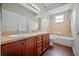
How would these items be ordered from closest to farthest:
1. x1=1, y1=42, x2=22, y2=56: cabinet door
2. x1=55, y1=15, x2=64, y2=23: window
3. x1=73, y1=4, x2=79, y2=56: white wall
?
x1=1, y1=42, x2=22, y2=56: cabinet door → x1=73, y1=4, x2=79, y2=56: white wall → x1=55, y1=15, x2=64, y2=23: window

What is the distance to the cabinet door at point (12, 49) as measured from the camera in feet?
4.21

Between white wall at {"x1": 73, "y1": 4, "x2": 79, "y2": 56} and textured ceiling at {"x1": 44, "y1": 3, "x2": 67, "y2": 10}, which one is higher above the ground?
textured ceiling at {"x1": 44, "y1": 3, "x2": 67, "y2": 10}

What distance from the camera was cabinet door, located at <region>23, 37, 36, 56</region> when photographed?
1.65 meters

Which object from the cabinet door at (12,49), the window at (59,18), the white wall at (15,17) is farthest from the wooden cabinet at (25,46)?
the window at (59,18)

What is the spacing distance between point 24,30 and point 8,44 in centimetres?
60

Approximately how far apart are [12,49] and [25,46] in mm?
297

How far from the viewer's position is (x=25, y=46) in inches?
63.7

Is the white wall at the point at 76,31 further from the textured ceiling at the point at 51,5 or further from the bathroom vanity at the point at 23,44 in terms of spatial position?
the bathroom vanity at the point at 23,44

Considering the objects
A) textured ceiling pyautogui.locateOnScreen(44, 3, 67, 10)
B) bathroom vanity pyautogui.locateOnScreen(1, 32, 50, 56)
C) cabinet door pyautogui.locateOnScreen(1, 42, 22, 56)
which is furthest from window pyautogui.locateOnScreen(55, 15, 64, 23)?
cabinet door pyautogui.locateOnScreen(1, 42, 22, 56)

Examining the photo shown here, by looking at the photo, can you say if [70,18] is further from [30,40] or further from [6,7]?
[6,7]

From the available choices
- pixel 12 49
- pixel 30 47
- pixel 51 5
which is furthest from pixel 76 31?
pixel 12 49

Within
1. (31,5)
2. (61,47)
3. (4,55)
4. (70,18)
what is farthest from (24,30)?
(70,18)

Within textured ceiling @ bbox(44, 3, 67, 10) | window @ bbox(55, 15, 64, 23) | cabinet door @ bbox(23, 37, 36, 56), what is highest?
textured ceiling @ bbox(44, 3, 67, 10)

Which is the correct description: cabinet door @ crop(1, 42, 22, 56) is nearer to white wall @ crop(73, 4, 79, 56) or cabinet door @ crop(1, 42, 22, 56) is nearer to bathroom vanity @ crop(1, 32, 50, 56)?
bathroom vanity @ crop(1, 32, 50, 56)
